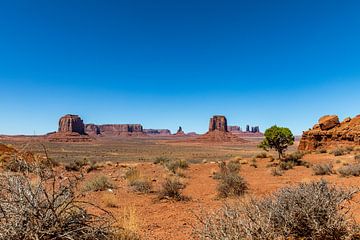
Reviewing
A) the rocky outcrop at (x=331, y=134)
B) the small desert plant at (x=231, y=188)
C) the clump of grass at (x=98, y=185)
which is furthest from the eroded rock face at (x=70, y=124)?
the small desert plant at (x=231, y=188)

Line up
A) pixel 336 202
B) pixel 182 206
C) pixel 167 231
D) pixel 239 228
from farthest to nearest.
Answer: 1. pixel 182 206
2. pixel 167 231
3. pixel 336 202
4. pixel 239 228

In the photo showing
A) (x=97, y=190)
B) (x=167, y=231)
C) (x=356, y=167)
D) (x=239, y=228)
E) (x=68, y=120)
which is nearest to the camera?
(x=239, y=228)

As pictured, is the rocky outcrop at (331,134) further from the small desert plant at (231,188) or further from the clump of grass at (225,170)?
the small desert plant at (231,188)

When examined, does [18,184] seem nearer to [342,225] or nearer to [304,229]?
[304,229]

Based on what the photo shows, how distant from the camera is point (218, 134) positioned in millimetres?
164500

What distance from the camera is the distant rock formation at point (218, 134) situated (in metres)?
155

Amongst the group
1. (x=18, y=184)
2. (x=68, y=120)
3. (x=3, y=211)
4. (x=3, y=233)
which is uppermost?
(x=68, y=120)

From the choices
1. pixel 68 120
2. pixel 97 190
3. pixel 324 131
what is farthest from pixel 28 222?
pixel 68 120

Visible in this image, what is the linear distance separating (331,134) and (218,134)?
5134 inches

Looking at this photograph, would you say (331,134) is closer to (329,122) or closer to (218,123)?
(329,122)

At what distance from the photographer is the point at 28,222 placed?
376 cm

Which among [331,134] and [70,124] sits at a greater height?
[70,124]

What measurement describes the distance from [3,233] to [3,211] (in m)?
0.31

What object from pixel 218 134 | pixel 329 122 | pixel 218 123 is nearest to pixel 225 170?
pixel 329 122
